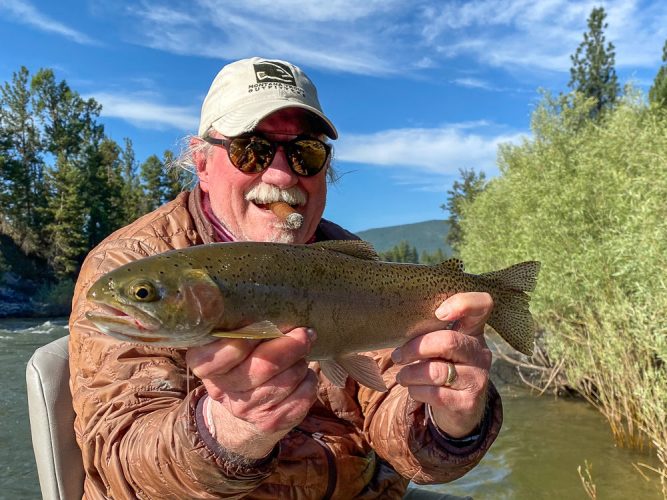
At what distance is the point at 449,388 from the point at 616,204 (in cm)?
1280

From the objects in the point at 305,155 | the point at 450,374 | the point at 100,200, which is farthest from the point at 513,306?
the point at 100,200

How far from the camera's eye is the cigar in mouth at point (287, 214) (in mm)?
3592

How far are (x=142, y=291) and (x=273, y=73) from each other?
218cm

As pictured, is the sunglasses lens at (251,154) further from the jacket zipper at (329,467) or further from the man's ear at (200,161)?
the jacket zipper at (329,467)

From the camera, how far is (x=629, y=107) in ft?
63.8

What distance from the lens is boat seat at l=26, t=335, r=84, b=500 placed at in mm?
3070

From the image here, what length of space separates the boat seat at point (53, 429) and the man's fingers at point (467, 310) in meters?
2.10

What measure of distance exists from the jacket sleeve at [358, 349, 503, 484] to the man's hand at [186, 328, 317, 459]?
110cm

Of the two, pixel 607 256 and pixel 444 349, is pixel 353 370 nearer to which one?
pixel 444 349

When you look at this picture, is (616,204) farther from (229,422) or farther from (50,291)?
(50,291)

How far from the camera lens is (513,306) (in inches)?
118

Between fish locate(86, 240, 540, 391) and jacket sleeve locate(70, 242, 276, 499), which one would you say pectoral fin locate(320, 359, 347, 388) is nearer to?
fish locate(86, 240, 540, 391)

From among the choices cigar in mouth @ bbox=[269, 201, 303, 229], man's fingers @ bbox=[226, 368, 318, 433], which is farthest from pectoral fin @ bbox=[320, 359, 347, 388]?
cigar in mouth @ bbox=[269, 201, 303, 229]

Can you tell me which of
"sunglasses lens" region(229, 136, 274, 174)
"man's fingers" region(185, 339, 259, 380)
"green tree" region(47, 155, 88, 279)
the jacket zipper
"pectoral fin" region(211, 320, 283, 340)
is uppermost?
"green tree" region(47, 155, 88, 279)
